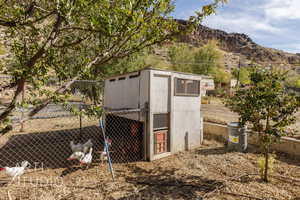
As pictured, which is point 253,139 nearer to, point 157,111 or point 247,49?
point 157,111

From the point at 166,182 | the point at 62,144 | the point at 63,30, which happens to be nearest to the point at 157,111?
the point at 166,182

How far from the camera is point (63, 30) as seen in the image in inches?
100.0

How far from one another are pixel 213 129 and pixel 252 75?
5734mm

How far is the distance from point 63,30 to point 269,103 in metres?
4.79

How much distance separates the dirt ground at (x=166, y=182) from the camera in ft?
14.0

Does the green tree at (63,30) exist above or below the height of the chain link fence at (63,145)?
above

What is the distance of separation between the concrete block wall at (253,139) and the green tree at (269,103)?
3.10 feet

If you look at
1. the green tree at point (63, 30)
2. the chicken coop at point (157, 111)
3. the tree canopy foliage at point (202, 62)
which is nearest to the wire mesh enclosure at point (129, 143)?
the chicken coop at point (157, 111)

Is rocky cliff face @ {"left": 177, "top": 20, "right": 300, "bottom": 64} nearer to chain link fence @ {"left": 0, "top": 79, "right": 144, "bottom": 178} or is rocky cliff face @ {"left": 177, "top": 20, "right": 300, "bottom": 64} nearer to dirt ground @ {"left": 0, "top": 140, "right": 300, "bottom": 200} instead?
chain link fence @ {"left": 0, "top": 79, "right": 144, "bottom": 178}

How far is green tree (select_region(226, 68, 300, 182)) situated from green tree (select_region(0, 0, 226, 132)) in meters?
2.66

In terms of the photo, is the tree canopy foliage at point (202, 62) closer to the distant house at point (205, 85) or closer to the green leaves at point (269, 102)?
the distant house at point (205, 85)

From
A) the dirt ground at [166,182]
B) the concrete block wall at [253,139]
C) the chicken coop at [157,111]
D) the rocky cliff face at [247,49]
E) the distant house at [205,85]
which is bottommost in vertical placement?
the dirt ground at [166,182]

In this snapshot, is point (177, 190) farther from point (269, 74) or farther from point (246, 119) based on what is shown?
point (269, 74)

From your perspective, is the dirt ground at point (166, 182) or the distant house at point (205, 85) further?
the distant house at point (205, 85)
